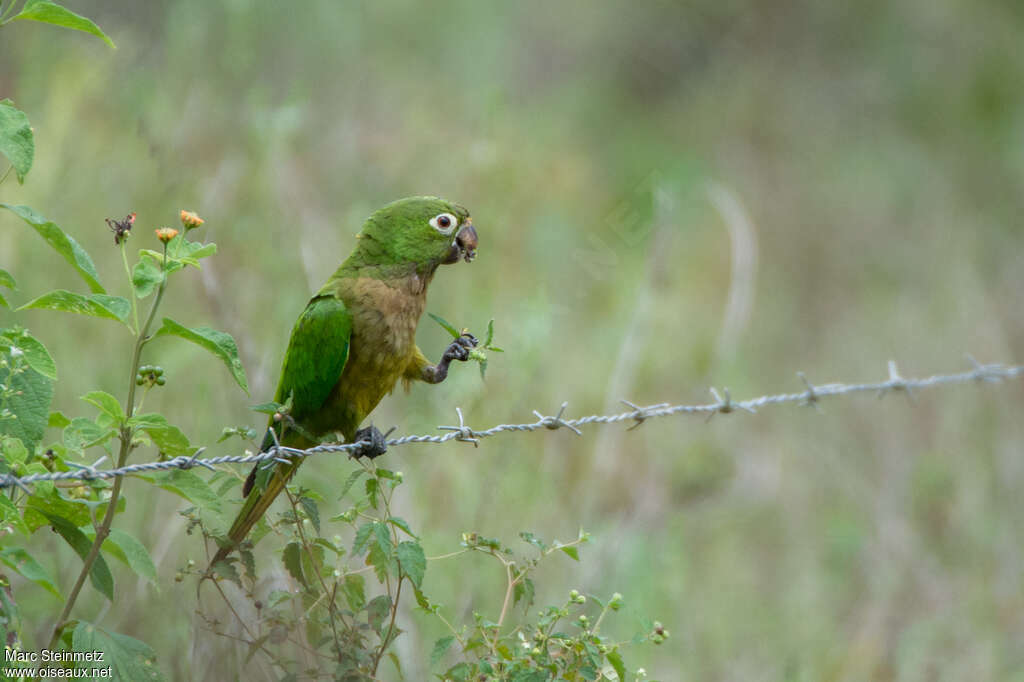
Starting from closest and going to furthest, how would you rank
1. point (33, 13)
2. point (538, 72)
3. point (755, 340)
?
1. point (33, 13)
2. point (755, 340)
3. point (538, 72)

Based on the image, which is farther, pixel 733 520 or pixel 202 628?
pixel 733 520

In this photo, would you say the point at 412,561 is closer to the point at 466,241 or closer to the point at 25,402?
the point at 25,402

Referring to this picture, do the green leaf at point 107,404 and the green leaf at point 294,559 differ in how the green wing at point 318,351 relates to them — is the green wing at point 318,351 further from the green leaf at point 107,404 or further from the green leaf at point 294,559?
the green leaf at point 107,404

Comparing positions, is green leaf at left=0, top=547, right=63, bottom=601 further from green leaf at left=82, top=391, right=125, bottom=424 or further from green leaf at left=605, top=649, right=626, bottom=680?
green leaf at left=605, top=649, right=626, bottom=680

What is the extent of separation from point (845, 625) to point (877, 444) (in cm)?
205

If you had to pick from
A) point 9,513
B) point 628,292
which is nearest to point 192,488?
point 9,513

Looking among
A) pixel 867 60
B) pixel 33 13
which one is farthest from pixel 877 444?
pixel 867 60

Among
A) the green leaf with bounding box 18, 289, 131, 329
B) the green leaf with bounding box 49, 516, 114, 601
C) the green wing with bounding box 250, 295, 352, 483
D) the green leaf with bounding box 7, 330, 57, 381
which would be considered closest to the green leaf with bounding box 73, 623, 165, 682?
the green leaf with bounding box 49, 516, 114, 601

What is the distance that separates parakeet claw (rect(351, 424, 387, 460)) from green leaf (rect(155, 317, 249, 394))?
76cm

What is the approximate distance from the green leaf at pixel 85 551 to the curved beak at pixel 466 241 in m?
1.54

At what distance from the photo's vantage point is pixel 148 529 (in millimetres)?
4234

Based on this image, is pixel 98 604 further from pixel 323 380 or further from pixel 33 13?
pixel 33 13

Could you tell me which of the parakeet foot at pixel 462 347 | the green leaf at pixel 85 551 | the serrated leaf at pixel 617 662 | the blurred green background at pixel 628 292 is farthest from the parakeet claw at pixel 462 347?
the green leaf at pixel 85 551

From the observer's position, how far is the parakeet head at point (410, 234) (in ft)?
11.0
